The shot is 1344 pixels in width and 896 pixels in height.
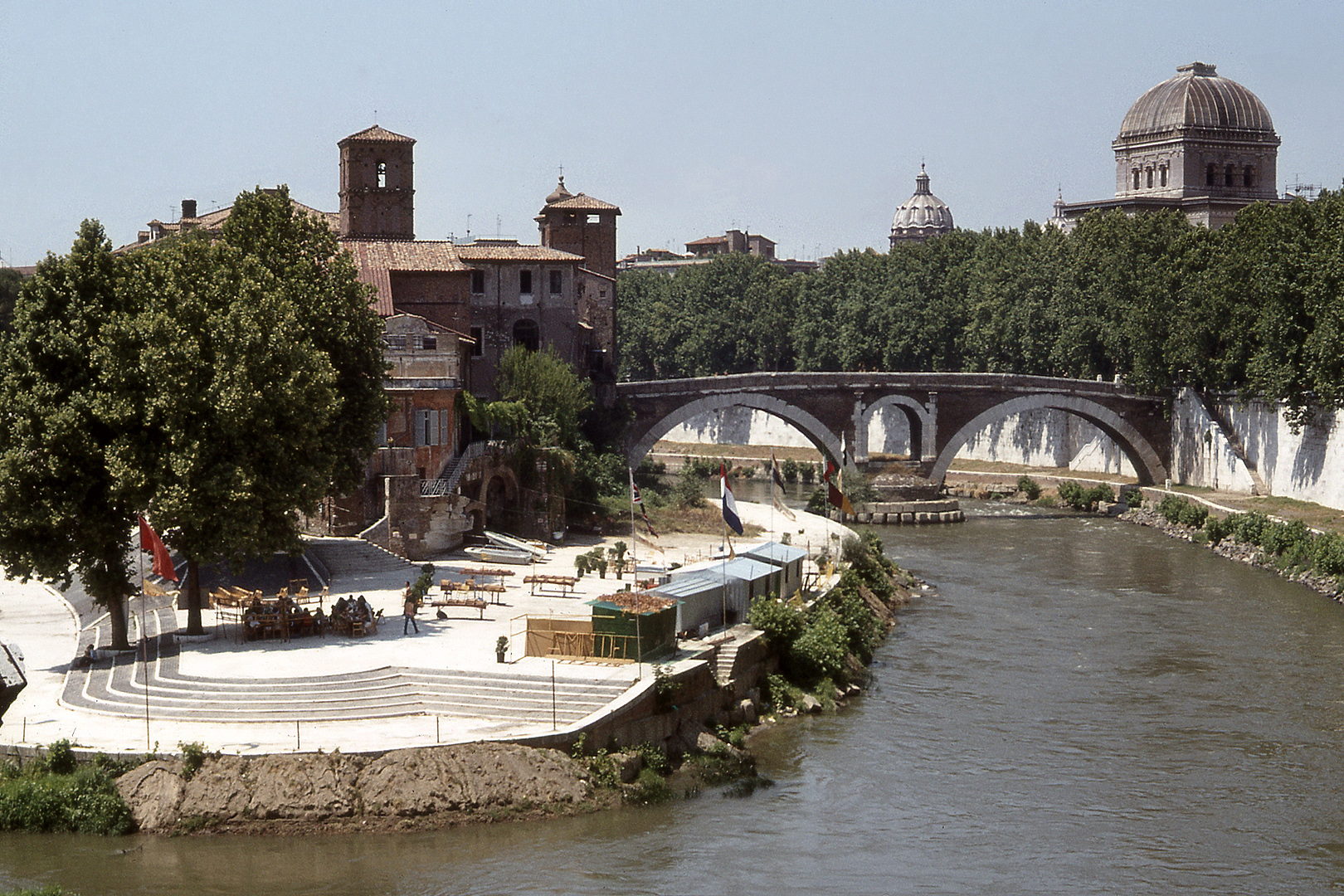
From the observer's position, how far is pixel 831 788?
2992 centimetres

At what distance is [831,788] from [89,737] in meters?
13.0

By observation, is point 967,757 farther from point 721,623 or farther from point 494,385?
point 494,385

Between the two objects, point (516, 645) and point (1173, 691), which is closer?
point (516, 645)

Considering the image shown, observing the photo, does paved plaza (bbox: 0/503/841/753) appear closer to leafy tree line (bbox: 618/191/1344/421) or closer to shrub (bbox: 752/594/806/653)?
shrub (bbox: 752/594/806/653)

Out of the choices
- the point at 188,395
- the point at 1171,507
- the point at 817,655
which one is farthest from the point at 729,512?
the point at 1171,507

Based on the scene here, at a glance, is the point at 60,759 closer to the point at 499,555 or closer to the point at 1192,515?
the point at 499,555

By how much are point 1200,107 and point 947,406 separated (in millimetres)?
40765

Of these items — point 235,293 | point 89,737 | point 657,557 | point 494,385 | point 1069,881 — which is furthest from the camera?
point 494,385

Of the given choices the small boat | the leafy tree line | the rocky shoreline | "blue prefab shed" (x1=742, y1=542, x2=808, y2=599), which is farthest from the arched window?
the leafy tree line

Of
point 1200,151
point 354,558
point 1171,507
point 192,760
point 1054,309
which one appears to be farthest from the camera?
point 1200,151

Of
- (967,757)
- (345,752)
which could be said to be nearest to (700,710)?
(967,757)

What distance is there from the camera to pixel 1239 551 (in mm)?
61312

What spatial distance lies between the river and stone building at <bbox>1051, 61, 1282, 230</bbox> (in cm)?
6765

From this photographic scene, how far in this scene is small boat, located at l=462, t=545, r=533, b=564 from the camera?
153 ft
